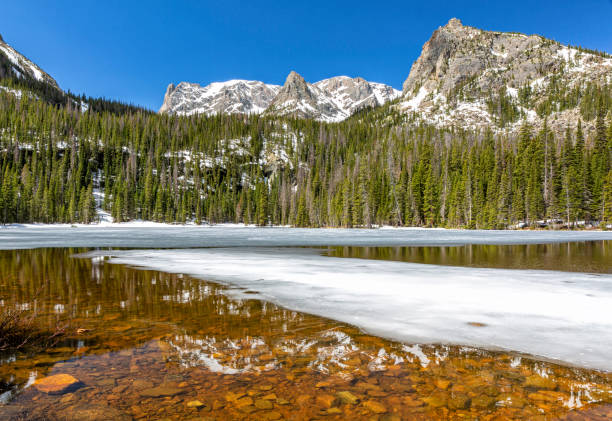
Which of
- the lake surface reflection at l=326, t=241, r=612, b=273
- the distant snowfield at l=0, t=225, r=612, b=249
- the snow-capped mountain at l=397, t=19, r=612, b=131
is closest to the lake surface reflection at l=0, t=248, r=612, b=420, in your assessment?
the lake surface reflection at l=326, t=241, r=612, b=273

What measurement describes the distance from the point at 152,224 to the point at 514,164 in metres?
87.3

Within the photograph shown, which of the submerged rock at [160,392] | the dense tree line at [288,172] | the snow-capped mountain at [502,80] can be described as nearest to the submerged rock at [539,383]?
the submerged rock at [160,392]

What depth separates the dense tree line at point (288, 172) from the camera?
62344mm

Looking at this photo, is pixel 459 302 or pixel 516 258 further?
pixel 516 258

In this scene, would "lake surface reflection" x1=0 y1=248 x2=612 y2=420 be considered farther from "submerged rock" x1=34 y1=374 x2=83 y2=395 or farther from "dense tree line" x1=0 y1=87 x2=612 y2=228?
"dense tree line" x1=0 y1=87 x2=612 y2=228

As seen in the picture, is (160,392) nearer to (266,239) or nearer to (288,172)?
(266,239)

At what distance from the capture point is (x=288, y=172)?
423 feet

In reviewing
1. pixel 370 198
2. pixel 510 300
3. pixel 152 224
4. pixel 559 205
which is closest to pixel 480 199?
pixel 559 205

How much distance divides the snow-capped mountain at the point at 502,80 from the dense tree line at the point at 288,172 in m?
18.6

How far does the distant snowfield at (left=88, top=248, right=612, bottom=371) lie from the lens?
4.43 metres

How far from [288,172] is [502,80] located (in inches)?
4787

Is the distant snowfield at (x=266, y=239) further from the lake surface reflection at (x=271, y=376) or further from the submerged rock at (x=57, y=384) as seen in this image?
the submerged rock at (x=57, y=384)

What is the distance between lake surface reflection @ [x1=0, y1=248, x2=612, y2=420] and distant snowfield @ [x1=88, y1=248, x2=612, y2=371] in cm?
47

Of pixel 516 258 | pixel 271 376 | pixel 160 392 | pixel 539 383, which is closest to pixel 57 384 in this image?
pixel 160 392
